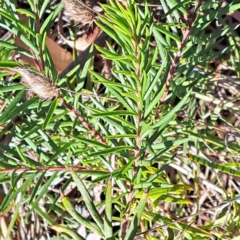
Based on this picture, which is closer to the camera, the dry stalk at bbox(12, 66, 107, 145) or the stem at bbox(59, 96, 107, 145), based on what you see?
the dry stalk at bbox(12, 66, 107, 145)

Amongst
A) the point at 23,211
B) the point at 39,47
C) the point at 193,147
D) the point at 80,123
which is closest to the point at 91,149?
the point at 80,123

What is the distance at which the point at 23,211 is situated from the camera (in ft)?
4.87

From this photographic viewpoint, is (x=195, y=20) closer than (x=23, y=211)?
Yes

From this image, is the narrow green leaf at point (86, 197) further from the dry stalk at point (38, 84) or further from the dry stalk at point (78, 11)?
the dry stalk at point (78, 11)

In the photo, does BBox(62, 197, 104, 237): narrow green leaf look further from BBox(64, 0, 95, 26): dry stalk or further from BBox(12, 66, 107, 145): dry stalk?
BBox(64, 0, 95, 26): dry stalk

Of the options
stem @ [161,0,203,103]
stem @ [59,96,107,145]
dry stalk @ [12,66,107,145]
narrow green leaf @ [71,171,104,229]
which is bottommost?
narrow green leaf @ [71,171,104,229]

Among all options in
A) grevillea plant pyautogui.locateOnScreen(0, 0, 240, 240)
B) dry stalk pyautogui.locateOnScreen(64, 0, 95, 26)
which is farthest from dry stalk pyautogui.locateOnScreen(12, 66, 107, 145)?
dry stalk pyautogui.locateOnScreen(64, 0, 95, 26)

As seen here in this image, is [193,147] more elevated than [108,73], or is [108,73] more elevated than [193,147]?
[108,73]

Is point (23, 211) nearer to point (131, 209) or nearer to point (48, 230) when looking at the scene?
point (48, 230)

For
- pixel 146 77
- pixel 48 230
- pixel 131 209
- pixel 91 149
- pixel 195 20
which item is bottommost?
pixel 48 230

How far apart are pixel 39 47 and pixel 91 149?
27 centimetres

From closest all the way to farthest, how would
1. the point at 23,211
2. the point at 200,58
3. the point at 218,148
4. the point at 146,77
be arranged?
the point at 146,77 < the point at 200,58 < the point at 218,148 < the point at 23,211

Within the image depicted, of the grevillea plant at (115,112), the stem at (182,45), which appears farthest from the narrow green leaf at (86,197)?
the stem at (182,45)

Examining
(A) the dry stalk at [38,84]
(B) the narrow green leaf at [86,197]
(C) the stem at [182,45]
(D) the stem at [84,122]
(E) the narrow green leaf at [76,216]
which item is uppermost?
(C) the stem at [182,45]
